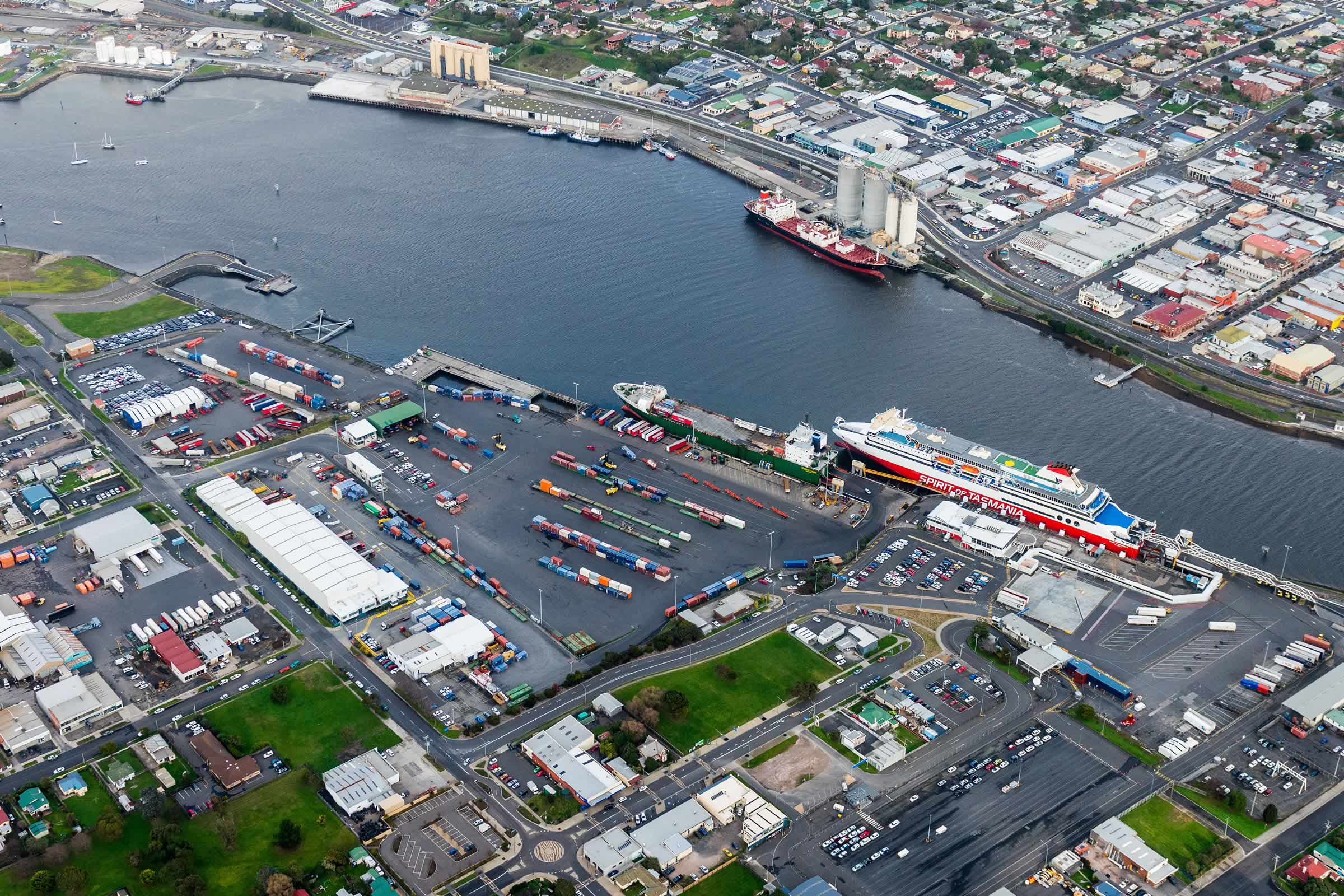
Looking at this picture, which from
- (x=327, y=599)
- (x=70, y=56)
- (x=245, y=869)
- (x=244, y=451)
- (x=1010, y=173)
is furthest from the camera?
(x=70, y=56)

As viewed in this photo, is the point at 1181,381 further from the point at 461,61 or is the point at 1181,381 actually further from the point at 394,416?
the point at 461,61

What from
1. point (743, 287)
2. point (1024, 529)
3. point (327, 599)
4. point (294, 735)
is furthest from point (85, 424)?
point (1024, 529)

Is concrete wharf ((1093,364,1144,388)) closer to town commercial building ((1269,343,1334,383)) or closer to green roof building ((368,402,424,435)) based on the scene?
town commercial building ((1269,343,1334,383))

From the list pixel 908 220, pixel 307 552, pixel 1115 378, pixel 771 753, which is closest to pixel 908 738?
pixel 771 753

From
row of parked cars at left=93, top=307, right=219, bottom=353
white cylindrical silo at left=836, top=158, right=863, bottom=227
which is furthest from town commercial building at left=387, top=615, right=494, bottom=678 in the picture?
white cylindrical silo at left=836, top=158, right=863, bottom=227

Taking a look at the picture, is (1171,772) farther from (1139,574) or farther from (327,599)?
(327,599)

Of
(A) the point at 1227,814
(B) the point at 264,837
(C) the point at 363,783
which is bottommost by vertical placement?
(B) the point at 264,837

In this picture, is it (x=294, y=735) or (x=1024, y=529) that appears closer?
(x=294, y=735)
